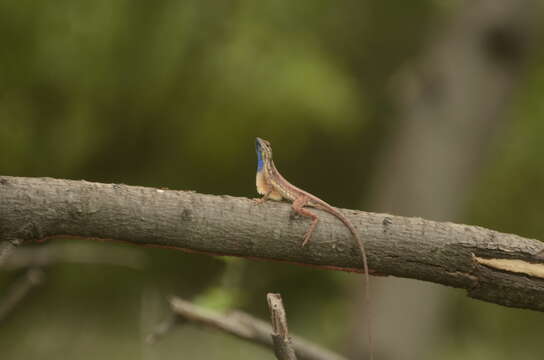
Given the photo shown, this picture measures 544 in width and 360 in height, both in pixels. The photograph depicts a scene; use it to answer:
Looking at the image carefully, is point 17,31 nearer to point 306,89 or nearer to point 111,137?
point 111,137

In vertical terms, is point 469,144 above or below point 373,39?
below

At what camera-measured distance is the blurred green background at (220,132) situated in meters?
7.86

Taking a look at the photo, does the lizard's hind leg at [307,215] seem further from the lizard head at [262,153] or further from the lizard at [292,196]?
the lizard head at [262,153]

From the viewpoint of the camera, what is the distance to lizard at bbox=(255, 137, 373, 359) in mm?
3240

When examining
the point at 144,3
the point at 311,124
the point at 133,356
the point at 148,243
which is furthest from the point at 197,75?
the point at 148,243

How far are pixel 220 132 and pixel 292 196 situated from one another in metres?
5.15

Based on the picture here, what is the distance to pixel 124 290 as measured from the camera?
361 inches

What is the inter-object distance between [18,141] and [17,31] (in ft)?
4.39

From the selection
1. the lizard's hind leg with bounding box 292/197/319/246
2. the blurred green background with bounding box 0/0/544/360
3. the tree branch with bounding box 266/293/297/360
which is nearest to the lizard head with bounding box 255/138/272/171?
the lizard's hind leg with bounding box 292/197/319/246

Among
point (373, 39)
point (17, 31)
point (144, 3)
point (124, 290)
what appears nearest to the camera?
point (17, 31)

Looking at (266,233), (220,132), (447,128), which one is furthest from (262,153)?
(220,132)

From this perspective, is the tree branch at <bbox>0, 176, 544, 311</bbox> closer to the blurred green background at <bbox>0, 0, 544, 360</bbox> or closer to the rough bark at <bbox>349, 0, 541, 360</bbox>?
the blurred green background at <bbox>0, 0, 544, 360</bbox>

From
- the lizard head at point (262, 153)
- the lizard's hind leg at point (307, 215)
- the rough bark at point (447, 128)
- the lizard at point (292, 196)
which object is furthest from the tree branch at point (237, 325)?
the rough bark at point (447, 128)

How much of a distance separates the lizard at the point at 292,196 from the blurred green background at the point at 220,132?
3.09 m
